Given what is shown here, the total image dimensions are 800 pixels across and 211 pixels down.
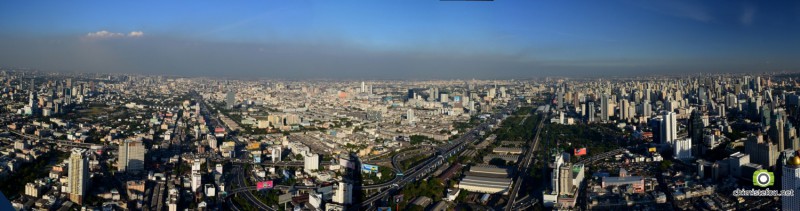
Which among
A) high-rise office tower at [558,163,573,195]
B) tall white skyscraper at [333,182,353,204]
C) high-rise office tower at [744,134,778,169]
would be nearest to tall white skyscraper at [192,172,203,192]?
tall white skyscraper at [333,182,353,204]

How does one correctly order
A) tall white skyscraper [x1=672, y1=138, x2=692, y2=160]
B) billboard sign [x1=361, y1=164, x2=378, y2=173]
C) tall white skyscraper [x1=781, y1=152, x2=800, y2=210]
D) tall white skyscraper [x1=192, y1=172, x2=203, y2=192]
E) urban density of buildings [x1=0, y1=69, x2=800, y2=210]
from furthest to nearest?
tall white skyscraper [x1=672, y1=138, x2=692, y2=160] < billboard sign [x1=361, y1=164, x2=378, y2=173] < tall white skyscraper [x1=192, y1=172, x2=203, y2=192] < urban density of buildings [x1=0, y1=69, x2=800, y2=210] < tall white skyscraper [x1=781, y1=152, x2=800, y2=210]

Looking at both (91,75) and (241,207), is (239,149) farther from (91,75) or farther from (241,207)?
(241,207)

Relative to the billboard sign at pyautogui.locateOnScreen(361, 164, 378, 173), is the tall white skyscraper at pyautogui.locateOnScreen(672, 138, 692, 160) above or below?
above

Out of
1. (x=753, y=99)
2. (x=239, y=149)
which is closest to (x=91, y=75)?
(x=239, y=149)

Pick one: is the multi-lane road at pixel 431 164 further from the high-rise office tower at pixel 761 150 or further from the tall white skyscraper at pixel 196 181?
the high-rise office tower at pixel 761 150

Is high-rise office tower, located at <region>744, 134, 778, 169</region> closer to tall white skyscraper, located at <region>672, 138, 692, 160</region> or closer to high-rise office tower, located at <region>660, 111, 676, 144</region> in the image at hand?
tall white skyscraper, located at <region>672, 138, 692, 160</region>

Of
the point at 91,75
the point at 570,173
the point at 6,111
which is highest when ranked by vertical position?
the point at 91,75
